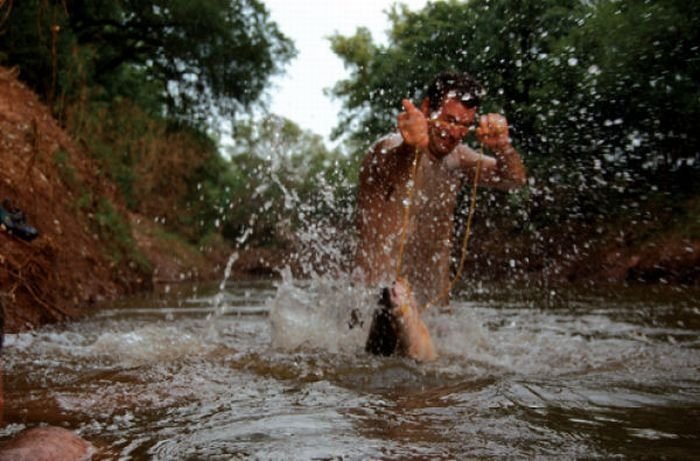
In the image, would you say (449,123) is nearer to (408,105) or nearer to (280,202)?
(408,105)

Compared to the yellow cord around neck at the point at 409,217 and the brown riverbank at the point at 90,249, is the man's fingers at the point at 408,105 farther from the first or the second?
the brown riverbank at the point at 90,249

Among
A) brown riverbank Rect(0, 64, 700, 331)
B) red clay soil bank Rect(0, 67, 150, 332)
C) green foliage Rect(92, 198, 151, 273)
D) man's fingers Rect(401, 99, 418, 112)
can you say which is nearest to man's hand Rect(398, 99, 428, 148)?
man's fingers Rect(401, 99, 418, 112)

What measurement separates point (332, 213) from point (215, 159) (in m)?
7.18

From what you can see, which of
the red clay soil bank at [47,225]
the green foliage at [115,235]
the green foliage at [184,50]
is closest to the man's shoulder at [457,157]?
the red clay soil bank at [47,225]

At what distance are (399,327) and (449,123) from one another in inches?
62.4

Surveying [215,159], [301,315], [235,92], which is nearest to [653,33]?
[301,315]

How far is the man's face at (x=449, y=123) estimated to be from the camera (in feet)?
15.3

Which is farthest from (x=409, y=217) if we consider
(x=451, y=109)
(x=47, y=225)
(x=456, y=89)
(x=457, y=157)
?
(x=47, y=225)

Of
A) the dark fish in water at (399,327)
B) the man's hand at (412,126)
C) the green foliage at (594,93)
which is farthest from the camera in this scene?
the green foliage at (594,93)

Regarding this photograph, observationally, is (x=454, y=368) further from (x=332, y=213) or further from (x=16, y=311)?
(x=332, y=213)

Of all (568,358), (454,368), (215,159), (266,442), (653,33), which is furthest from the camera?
(215,159)

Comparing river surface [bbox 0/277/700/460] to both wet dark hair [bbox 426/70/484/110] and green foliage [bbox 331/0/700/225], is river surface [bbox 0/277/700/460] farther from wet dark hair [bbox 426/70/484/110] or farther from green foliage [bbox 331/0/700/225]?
green foliage [bbox 331/0/700/225]

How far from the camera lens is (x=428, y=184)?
485 cm

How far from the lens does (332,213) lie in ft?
67.4
